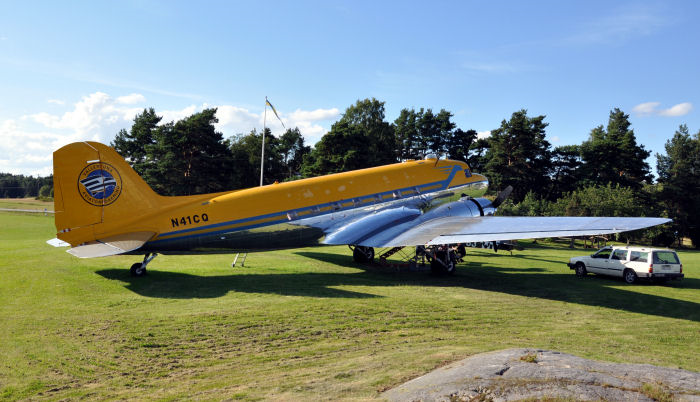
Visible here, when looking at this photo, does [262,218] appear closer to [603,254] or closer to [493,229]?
[493,229]

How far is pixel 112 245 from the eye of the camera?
1384cm

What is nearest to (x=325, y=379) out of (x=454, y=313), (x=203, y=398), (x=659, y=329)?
(x=203, y=398)

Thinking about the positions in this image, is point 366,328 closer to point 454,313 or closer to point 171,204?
point 454,313

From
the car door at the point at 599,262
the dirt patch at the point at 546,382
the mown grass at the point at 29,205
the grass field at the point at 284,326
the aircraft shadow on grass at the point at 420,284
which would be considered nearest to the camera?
the dirt patch at the point at 546,382

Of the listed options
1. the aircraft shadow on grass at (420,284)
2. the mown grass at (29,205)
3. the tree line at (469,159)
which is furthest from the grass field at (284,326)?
the mown grass at (29,205)

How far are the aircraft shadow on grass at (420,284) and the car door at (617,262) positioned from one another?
1.54 ft

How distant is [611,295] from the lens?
15.2m

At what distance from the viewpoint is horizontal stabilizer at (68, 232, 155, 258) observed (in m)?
13.1

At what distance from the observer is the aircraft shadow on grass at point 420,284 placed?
13.5 m

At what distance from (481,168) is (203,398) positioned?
7271 cm

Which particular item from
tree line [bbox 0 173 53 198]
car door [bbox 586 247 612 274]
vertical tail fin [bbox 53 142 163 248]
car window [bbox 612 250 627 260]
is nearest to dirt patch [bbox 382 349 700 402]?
vertical tail fin [bbox 53 142 163 248]

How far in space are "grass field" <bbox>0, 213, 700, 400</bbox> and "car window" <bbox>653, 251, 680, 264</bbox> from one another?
1.14m

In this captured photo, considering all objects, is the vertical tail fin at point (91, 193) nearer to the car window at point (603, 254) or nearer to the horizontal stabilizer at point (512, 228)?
the horizontal stabilizer at point (512, 228)

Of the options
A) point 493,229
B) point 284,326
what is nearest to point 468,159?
point 493,229
